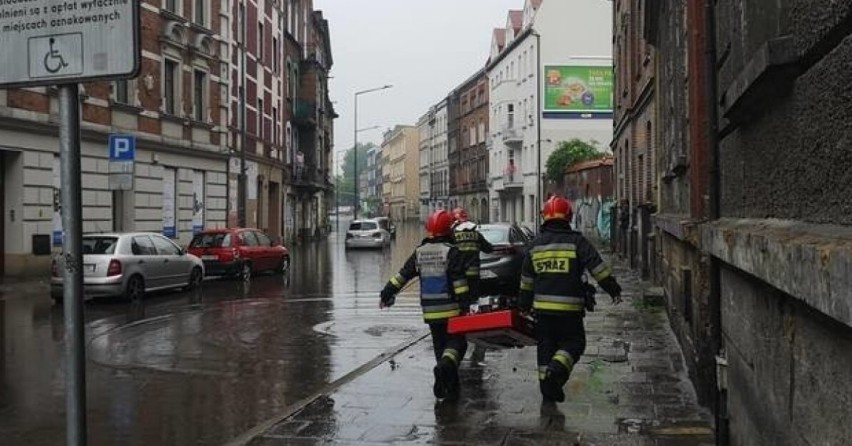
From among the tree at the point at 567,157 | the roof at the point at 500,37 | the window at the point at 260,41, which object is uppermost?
the roof at the point at 500,37

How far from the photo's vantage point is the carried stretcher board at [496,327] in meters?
7.79

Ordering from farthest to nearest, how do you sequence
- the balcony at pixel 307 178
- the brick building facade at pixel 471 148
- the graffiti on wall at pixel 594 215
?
the brick building facade at pixel 471 148 → the balcony at pixel 307 178 → the graffiti on wall at pixel 594 215

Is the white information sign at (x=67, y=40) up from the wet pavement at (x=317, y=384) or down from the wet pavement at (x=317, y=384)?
up

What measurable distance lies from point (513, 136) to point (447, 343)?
61.2 meters

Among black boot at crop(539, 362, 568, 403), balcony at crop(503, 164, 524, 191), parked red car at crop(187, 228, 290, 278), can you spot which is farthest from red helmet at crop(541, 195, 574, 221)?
balcony at crop(503, 164, 524, 191)

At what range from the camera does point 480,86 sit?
8481cm

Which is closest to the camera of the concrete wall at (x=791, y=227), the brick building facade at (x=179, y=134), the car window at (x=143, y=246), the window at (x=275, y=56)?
the concrete wall at (x=791, y=227)

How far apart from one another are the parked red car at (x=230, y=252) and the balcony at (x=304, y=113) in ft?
97.1

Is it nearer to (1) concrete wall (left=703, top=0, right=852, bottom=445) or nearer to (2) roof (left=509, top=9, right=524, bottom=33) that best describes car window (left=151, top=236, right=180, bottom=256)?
(1) concrete wall (left=703, top=0, right=852, bottom=445)

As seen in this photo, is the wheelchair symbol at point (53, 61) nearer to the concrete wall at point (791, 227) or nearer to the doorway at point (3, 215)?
the concrete wall at point (791, 227)

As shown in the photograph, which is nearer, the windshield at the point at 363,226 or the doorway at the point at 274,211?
the windshield at the point at 363,226

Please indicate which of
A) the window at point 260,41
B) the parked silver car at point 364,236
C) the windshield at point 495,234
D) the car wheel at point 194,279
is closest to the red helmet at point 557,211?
the windshield at point 495,234

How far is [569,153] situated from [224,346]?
41869 mm

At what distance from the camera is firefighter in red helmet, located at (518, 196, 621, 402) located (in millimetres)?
7613
